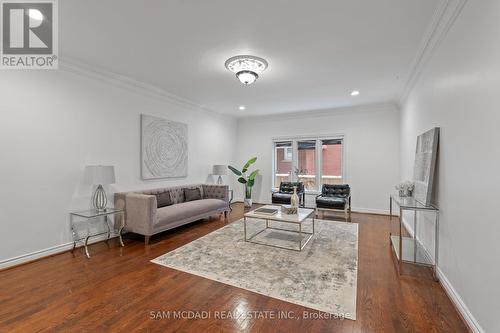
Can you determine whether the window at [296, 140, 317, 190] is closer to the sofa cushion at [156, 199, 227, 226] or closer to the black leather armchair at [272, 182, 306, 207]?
the black leather armchair at [272, 182, 306, 207]

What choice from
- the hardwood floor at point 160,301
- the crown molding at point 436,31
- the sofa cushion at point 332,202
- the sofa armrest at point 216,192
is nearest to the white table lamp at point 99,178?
the hardwood floor at point 160,301

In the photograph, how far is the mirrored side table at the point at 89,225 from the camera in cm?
349

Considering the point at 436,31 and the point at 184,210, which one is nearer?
the point at 436,31

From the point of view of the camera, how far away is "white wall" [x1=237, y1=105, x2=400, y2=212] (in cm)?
577

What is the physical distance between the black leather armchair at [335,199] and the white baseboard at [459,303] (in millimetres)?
2547

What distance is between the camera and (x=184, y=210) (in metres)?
4.38

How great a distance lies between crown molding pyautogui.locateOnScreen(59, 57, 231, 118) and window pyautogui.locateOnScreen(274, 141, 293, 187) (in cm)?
293

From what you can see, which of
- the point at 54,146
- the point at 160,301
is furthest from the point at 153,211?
the point at 160,301

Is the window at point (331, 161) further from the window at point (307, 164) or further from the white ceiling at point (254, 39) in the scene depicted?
the white ceiling at point (254, 39)

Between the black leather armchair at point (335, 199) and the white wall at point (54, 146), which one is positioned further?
the black leather armchair at point (335, 199)

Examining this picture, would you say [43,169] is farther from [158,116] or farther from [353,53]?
[353,53]

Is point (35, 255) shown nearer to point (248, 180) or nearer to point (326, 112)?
point (248, 180)

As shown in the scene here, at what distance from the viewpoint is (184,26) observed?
8.48ft

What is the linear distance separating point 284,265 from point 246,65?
2.84 m
